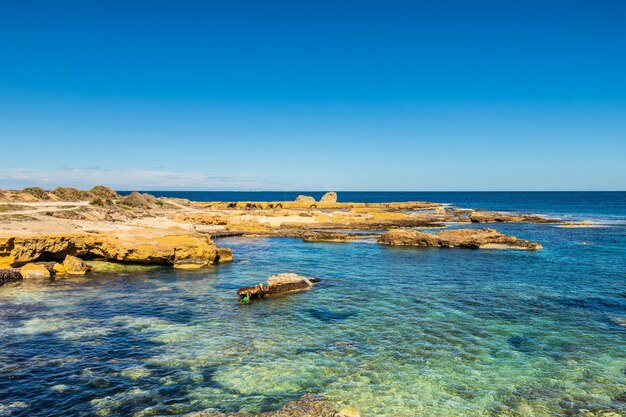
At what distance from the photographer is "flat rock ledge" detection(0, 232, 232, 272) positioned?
25.5 metres

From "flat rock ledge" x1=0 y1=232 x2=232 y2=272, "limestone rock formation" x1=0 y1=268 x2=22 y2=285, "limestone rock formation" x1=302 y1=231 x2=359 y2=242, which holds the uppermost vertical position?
"flat rock ledge" x1=0 y1=232 x2=232 y2=272

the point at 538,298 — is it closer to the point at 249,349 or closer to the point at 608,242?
the point at 249,349

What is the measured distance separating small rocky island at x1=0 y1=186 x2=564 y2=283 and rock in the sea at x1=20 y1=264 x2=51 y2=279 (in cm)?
5

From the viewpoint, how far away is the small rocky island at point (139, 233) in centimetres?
2638

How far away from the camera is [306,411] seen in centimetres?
1027

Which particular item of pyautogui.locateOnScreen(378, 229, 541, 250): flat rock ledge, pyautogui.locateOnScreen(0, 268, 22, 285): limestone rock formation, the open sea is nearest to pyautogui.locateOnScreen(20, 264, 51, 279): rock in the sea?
pyautogui.locateOnScreen(0, 268, 22, 285): limestone rock formation

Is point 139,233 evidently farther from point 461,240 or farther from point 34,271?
point 461,240

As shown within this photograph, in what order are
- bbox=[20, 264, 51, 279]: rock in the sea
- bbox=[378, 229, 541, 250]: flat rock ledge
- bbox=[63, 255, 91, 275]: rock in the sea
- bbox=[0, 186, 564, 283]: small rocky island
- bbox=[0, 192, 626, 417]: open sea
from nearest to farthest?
bbox=[0, 192, 626, 417]: open sea, bbox=[20, 264, 51, 279]: rock in the sea, bbox=[0, 186, 564, 283]: small rocky island, bbox=[63, 255, 91, 275]: rock in the sea, bbox=[378, 229, 541, 250]: flat rock ledge

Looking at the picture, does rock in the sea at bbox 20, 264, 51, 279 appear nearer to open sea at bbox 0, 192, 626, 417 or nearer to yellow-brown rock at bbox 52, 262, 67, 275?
yellow-brown rock at bbox 52, 262, 67, 275

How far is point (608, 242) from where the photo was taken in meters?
46.2

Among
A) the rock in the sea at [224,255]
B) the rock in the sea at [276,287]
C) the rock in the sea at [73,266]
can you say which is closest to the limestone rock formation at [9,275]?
the rock in the sea at [73,266]

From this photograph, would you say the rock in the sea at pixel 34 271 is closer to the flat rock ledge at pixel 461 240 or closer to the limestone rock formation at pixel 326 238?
the limestone rock formation at pixel 326 238

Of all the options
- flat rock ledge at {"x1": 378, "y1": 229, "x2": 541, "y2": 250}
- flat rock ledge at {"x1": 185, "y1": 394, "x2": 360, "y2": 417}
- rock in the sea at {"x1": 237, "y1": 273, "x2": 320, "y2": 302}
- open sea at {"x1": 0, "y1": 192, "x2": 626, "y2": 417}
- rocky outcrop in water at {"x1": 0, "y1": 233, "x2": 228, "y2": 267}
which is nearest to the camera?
flat rock ledge at {"x1": 185, "y1": 394, "x2": 360, "y2": 417}

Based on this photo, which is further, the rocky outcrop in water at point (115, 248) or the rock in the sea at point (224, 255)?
the rock in the sea at point (224, 255)
